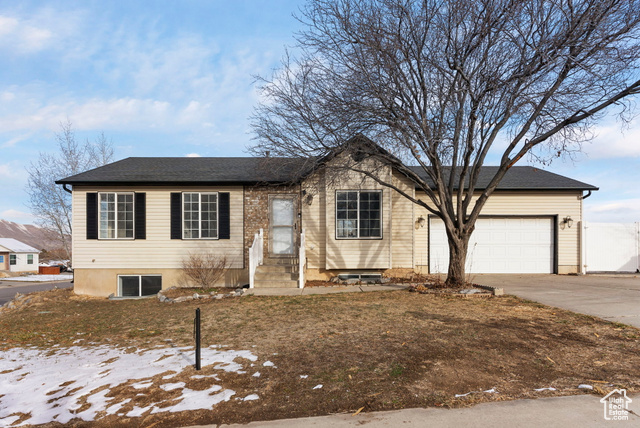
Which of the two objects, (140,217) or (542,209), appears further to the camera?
(542,209)

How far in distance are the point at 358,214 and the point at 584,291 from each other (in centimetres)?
646

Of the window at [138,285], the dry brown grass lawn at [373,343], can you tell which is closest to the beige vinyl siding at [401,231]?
the dry brown grass lawn at [373,343]

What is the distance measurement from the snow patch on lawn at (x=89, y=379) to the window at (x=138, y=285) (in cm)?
671

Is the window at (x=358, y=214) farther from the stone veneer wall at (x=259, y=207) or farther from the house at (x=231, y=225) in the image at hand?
the stone veneer wall at (x=259, y=207)

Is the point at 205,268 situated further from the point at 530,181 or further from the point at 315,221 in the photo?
the point at 530,181

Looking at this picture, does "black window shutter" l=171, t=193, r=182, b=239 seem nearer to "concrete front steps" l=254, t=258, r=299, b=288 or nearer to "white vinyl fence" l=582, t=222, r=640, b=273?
"concrete front steps" l=254, t=258, r=299, b=288

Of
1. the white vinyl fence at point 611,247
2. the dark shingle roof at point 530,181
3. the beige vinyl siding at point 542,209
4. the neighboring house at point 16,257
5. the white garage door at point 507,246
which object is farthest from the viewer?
the neighboring house at point 16,257

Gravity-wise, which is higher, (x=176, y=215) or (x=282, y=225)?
(x=176, y=215)

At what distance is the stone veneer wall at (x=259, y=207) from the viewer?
42.7 ft

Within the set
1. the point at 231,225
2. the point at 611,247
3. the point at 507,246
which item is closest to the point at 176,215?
the point at 231,225

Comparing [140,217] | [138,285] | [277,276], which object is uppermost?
[140,217]

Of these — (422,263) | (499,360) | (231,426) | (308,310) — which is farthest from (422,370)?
(422,263)

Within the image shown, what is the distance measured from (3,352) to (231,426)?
5.19m

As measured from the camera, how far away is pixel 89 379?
15.5 ft
